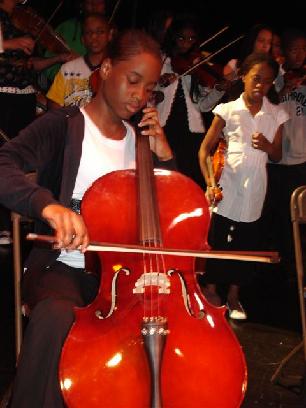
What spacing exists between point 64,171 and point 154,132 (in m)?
0.36

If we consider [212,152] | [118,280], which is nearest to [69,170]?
[118,280]

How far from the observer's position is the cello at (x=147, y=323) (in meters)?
1.48

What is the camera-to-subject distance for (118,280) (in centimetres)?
168

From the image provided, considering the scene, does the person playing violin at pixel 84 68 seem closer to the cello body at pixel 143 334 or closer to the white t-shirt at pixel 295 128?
the white t-shirt at pixel 295 128

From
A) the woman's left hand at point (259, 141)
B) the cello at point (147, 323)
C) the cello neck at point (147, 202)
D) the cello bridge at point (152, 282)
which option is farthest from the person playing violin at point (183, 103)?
the cello bridge at point (152, 282)

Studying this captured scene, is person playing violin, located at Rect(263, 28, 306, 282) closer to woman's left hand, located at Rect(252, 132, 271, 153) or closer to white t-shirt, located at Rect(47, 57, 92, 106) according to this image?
woman's left hand, located at Rect(252, 132, 271, 153)

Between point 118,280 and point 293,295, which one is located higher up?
point 118,280

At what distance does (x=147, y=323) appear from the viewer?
152cm

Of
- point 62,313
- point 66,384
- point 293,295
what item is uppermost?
point 62,313

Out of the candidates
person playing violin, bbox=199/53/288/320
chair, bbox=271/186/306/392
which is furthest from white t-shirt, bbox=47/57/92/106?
chair, bbox=271/186/306/392

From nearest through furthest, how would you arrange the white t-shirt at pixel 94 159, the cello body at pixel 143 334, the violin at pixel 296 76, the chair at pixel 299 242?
the cello body at pixel 143 334 < the white t-shirt at pixel 94 159 < the chair at pixel 299 242 < the violin at pixel 296 76

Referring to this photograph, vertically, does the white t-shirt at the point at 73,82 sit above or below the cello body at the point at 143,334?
above

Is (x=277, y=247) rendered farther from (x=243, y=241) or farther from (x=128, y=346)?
(x=128, y=346)

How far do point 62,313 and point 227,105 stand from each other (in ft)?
Answer: 7.80
